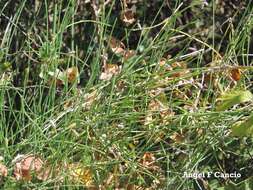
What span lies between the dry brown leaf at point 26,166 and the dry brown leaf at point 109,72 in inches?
12.9

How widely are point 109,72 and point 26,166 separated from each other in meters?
0.43

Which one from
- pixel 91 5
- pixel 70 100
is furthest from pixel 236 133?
pixel 91 5

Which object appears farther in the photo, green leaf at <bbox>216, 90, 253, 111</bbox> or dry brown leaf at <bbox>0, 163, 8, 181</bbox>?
dry brown leaf at <bbox>0, 163, 8, 181</bbox>

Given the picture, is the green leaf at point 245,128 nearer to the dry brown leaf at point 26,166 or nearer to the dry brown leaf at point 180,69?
the dry brown leaf at point 180,69

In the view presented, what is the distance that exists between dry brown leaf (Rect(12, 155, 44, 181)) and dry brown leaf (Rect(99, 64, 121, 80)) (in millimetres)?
327

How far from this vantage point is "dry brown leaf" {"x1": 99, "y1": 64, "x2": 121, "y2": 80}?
6.79 feet

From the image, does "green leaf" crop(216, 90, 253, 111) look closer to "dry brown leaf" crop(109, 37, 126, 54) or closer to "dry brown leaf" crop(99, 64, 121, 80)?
"dry brown leaf" crop(99, 64, 121, 80)

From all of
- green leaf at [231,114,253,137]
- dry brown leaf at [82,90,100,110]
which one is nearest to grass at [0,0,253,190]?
dry brown leaf at [82,90,100,110]

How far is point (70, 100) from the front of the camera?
1.99m

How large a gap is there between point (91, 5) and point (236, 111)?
815 millimetres

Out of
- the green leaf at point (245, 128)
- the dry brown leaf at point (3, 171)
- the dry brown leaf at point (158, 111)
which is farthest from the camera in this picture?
the dry brown leaf at point (158, 111)

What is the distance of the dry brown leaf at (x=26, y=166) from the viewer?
72.5 inches

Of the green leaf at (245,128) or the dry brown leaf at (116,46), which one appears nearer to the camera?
the green leaf at (245,128)

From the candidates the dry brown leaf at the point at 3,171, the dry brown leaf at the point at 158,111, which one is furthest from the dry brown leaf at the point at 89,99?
the dry brown leaf at the point at 3,171
